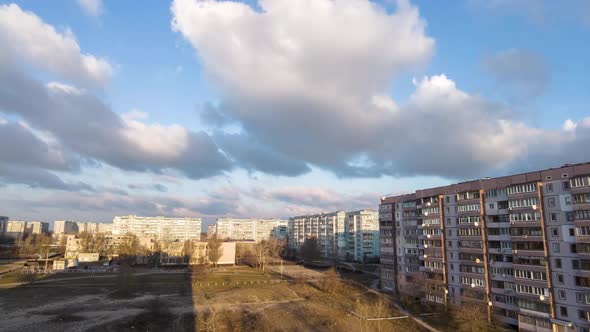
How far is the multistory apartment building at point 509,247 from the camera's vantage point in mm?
37625

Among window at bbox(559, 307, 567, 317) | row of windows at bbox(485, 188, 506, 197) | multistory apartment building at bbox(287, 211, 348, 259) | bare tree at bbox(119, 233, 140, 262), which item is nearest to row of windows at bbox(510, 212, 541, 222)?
row of windows at bbox(485, 188, 506, 197)

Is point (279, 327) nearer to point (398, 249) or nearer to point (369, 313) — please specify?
point (369, 313)

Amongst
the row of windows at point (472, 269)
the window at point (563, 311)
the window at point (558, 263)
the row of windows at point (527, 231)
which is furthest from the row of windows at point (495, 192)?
the window at point (563, 311)

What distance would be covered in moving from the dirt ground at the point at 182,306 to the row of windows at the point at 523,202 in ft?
64.6

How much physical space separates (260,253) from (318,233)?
3726 centimetres

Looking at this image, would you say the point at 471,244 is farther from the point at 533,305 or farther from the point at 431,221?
the point at 533,305

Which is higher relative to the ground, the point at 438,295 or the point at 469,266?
the point at 469,266

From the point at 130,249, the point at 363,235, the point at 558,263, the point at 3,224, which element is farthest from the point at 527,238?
the point at 3,224

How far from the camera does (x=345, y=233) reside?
140500 mm

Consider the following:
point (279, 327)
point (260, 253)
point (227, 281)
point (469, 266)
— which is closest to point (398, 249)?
point (469, 266)

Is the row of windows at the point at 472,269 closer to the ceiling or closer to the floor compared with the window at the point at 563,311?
closer to the ceiling

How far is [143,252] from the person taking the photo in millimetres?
121875

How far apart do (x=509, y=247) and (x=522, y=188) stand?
7.67 metres

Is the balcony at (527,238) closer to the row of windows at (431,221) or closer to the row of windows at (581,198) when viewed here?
the row of windows at (581,198)
